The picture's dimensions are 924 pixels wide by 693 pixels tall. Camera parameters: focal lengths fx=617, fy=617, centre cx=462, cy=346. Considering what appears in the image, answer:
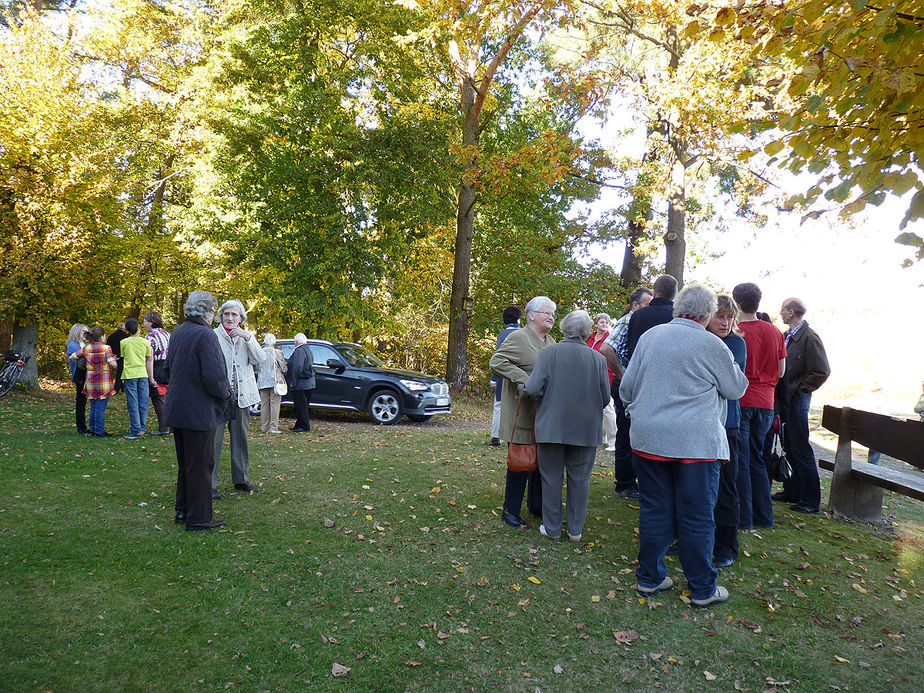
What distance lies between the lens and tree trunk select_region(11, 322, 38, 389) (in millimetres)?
15547

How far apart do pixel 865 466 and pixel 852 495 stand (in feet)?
1.12

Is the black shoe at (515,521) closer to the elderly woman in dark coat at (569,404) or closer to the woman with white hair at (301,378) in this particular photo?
the elderly woman in dark coat at (569,404)

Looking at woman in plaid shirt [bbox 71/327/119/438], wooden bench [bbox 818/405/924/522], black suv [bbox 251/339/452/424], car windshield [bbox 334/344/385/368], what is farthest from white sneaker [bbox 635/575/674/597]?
car windshield [bbox 334/344/385/368]

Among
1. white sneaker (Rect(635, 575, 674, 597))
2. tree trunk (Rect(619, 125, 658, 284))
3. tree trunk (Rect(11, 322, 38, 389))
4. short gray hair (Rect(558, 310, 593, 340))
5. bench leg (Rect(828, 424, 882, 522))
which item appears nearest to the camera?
white sneaker (Rect(635, 575, 674, 597))

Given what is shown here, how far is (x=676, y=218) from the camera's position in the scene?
15242 millimetres

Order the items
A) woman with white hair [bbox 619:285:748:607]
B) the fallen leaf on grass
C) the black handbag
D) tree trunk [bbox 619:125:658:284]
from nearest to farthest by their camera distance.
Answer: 1. the fallen leaf on grass
2. woman with white hair [bbox 619:285:748:607]
3. the black handbag
4. tree trunk [bbox 619:125:658:284]

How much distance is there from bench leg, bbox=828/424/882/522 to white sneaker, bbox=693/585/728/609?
10.2ft

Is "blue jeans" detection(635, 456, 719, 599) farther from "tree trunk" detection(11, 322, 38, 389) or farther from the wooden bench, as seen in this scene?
"tree trunk" detection(11, 322, 38, 389)

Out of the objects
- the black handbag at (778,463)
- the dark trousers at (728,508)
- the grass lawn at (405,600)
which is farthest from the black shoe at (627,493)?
Result: the dark trousers at (728,508)

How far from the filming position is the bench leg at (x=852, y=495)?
6.61 meters

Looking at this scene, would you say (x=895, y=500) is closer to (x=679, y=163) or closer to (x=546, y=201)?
(x=679, y=163)

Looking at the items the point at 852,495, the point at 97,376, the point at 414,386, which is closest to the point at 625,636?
the point at 852,495

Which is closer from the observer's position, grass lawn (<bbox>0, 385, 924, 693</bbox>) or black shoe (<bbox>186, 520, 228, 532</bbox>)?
grass lawn (<bbox>0, 385, 924, 693</bbox>)

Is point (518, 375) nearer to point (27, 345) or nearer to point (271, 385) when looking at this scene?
point (271, 385)
